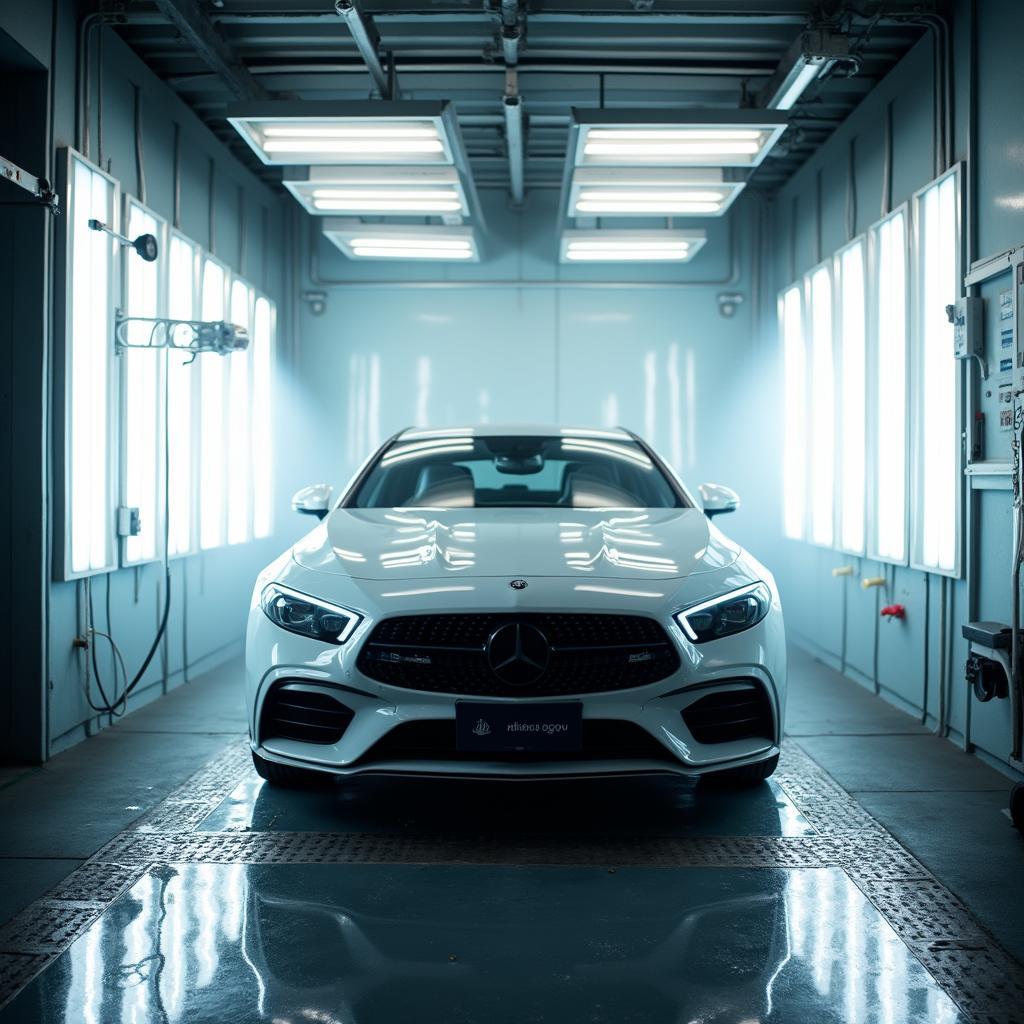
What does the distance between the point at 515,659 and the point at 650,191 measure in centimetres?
423

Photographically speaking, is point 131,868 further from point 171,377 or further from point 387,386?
point 387,386

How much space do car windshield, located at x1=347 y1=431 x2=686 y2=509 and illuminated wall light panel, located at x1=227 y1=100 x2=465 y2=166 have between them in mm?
1495

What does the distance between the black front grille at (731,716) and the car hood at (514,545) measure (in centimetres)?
42

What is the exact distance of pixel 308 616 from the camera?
12.1 ft

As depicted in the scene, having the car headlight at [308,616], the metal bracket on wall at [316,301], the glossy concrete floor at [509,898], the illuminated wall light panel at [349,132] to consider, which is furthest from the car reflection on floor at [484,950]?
the metal bracket on wall at [316,301]

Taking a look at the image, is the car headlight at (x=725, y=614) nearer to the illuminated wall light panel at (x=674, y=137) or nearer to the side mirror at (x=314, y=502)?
the side mirror at (x=314, y=502)

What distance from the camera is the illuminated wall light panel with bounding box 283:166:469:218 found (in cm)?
651

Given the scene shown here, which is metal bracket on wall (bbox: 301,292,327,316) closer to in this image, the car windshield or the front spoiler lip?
the car windshield

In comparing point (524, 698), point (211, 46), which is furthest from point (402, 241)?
point (524, 698)

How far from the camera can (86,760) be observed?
190 inches

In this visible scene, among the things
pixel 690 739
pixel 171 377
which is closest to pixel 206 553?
pixel 171 377

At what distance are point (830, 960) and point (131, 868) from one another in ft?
6.51

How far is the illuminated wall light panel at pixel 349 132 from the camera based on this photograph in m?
5.32

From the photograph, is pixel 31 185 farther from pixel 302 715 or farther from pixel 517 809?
pixel 517 809
